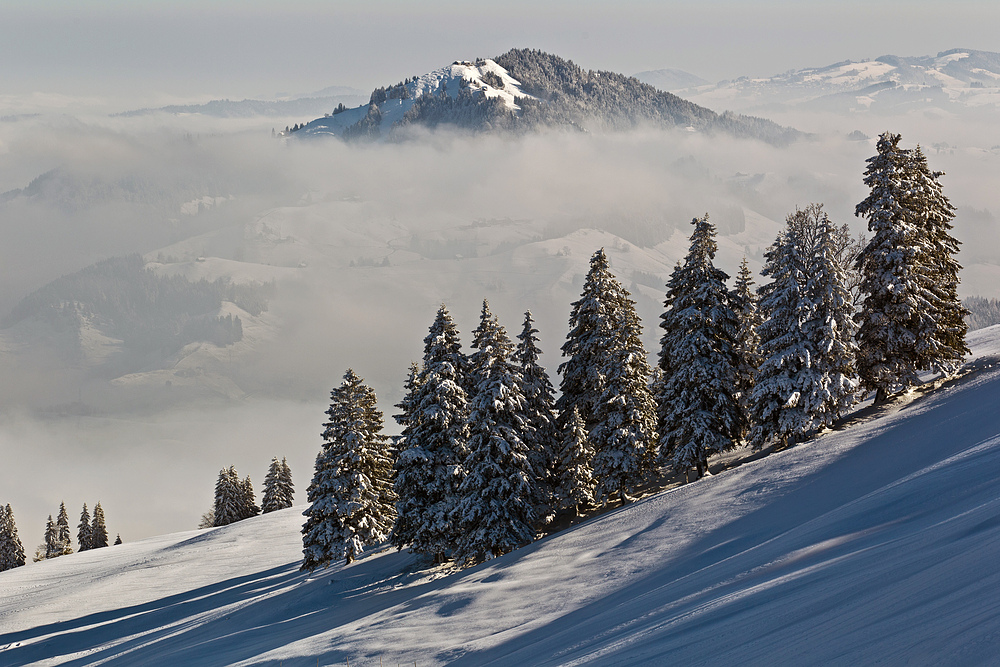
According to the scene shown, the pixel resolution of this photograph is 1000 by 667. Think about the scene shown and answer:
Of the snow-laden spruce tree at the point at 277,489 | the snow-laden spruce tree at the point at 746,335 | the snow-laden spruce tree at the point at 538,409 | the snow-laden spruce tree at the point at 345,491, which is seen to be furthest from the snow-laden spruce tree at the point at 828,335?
the snow-laden spruce tree at the point at 277,489

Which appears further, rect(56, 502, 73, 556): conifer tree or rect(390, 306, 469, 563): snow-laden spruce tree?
rect(56, 502, 73, 556): conifer tree

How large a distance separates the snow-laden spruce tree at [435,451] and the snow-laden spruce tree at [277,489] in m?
53.5

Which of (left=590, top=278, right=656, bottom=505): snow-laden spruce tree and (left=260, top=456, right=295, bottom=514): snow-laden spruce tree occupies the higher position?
(left=590, top=278, right=656, bottom=505): snow-laden spruce tree

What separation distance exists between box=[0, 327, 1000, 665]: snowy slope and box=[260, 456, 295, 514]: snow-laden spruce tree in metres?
39.0

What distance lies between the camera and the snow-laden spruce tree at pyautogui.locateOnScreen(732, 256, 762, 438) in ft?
112

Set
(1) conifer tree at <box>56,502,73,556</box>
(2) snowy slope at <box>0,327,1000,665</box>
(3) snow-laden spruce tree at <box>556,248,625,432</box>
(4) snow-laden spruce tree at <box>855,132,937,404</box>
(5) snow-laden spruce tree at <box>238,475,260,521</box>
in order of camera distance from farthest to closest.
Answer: (1) conifer tree at <box>56,502,73,556</box> → (5) snow-laden spruce tree at <box>238,475,260,521</box> → (3) snow-laden spruce tree at <box>556,248,625,432</box> → (4) snow-laden spruce tree at <box>855,132,937,404</box> → (2) snowy slope at <box>0,327,1000,665</box>

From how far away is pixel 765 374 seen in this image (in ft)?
99.9

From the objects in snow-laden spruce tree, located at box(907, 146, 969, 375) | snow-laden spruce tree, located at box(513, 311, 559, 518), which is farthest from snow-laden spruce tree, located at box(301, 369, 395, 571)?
snow-laden spruce tree, located at box(907, 146, 969, 375)

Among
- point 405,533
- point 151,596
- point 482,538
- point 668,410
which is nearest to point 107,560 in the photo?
point 151,596

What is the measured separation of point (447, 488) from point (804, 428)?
15701mm

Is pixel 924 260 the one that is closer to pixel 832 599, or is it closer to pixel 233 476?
pixel 832 599

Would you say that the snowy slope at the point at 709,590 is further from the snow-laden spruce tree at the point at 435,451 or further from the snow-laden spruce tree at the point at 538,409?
the snow-laden spruce tree at the point at 538,409

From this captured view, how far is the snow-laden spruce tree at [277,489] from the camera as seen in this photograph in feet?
273

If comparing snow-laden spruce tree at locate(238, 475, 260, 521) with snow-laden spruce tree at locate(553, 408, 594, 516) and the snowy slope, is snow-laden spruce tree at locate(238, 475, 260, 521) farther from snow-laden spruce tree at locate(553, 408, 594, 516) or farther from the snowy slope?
snow-laden spruce tree at locate(553, 408, 594, 516)
